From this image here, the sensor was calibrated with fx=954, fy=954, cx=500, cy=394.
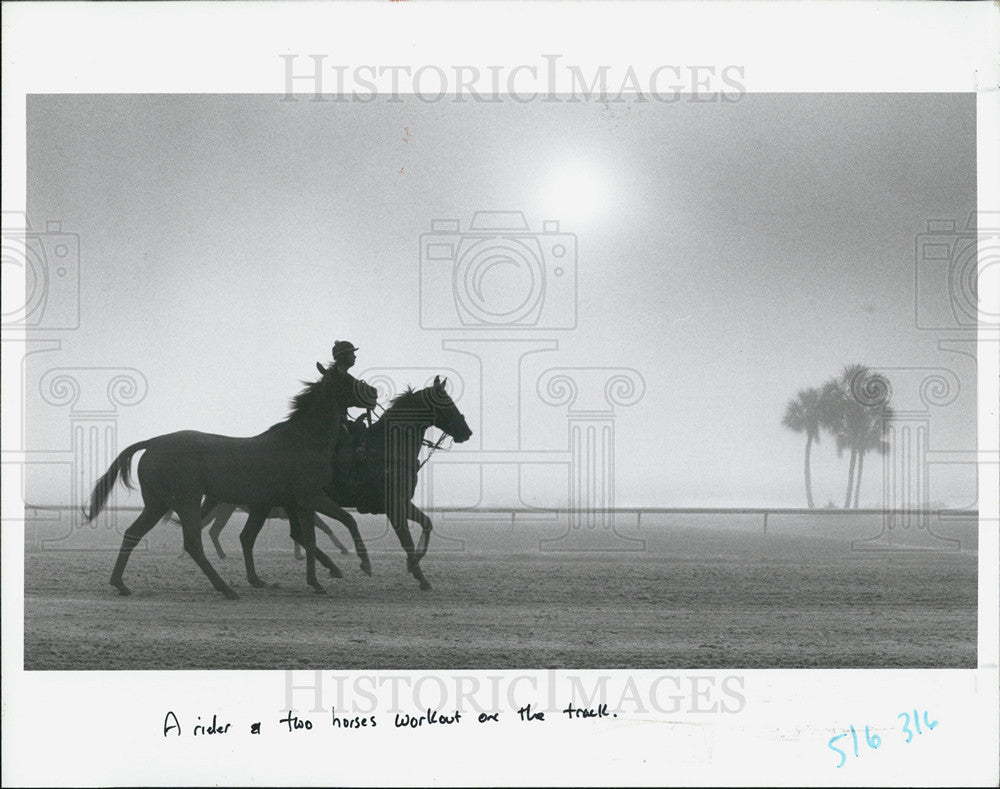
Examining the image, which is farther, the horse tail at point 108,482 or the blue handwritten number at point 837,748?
the horse tail at point 108,482

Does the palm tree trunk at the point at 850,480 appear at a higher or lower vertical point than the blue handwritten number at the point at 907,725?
higher

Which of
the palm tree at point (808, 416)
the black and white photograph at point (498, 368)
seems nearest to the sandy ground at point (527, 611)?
the black and white photograph at point (498, 368)

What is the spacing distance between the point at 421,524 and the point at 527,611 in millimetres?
698

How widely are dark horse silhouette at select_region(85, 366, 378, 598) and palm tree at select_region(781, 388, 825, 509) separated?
2149 millimetres

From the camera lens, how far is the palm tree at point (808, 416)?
4902 millimetres

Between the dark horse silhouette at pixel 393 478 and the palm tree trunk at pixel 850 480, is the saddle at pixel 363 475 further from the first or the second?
the palm tree trunk at pixel 850 480

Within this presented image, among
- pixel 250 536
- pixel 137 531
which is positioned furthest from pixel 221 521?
pixel 137 531

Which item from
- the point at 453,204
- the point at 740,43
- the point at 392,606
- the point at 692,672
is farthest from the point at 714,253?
the point at 392,606

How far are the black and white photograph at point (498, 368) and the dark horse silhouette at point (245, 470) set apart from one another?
0.02 metres

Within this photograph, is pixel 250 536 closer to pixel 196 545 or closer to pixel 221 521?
pixel 221 521

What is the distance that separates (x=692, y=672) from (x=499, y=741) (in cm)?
98

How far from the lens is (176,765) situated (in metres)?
4.30

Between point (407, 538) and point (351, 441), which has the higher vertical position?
point (351, 441)

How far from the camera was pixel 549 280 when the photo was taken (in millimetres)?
4848
